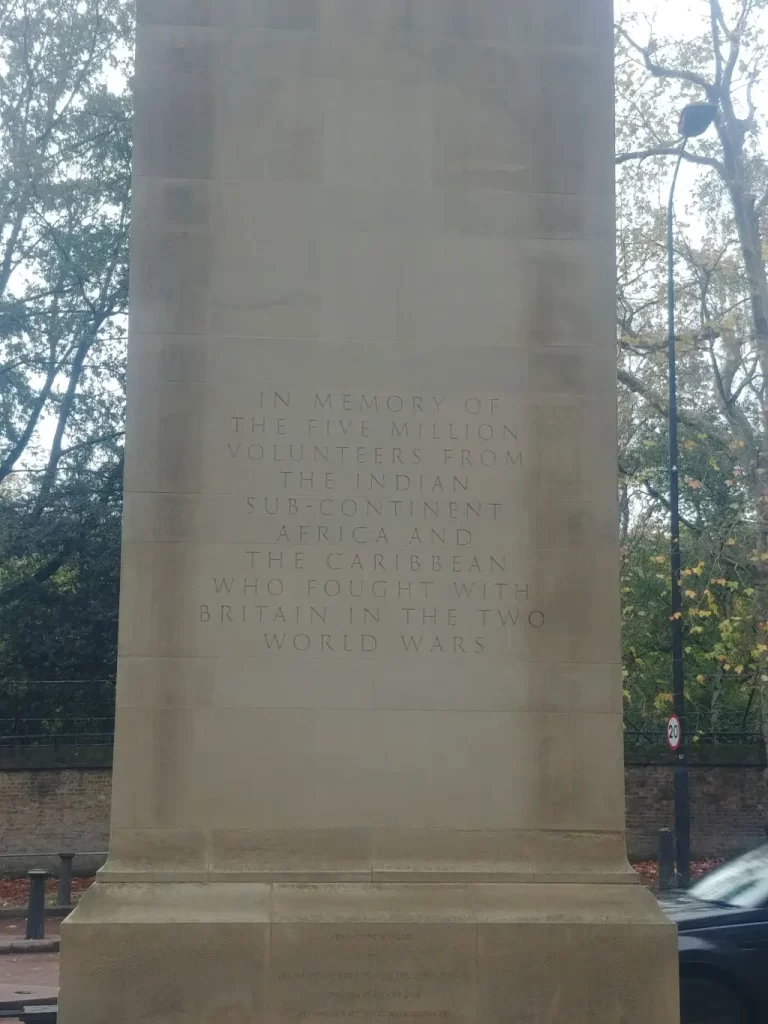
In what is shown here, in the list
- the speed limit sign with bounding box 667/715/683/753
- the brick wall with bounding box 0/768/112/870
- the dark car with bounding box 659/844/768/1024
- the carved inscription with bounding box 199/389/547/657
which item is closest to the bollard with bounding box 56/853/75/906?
the brick wall with bounding box 0/768/112/870

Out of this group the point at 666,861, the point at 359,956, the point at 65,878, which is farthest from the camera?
the point at 666,861

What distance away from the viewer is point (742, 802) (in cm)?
2831

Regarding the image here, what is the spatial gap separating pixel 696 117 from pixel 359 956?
66.4 ft

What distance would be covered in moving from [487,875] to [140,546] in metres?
3.08

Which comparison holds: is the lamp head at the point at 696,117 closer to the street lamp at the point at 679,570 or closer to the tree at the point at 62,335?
the street lamp at the point at 679,570

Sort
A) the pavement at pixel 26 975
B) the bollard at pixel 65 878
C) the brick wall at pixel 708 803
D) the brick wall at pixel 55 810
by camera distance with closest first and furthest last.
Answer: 1. the pavement at pixel 26 975
2. the bollard at pixel 65 878
3. the brick wall at pixel 55 810
4. the brick wall at pixel 708 803

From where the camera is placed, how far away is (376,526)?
8.46 m

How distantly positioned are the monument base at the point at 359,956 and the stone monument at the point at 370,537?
0.02 meters

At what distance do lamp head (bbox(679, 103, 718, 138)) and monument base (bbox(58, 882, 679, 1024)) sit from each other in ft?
63.6

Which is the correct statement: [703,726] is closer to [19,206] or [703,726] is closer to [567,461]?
[19,206]

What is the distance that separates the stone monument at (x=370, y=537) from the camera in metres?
7.78

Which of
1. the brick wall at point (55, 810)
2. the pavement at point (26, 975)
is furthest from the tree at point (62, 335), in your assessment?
the pavement at point (26, 975)

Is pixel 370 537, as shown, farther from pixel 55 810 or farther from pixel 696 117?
pixel 55 810

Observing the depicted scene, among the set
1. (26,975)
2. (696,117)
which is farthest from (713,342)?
(26,975)
